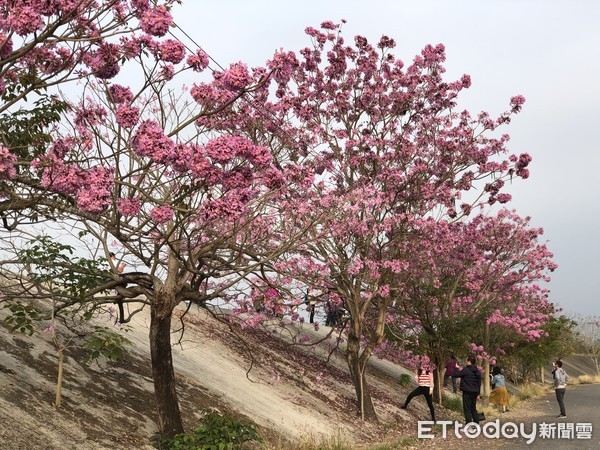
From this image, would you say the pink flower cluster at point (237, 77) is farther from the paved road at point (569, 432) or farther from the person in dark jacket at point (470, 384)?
the person in dark jacket at point (470, 384)

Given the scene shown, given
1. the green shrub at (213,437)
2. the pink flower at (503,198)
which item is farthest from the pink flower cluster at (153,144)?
Answer: the pink flower at (503,198)

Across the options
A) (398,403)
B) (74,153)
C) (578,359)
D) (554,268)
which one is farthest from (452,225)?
(578,359)

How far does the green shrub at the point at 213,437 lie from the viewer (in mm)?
9312

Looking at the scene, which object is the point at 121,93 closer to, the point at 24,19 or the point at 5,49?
the point at 5,49

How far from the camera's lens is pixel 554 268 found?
26.5 metres

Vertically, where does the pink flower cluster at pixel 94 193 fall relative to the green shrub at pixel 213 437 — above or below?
above

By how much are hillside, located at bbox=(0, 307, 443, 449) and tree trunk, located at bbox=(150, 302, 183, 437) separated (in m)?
0.40

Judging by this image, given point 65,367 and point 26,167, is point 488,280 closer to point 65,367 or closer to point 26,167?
point 65,367

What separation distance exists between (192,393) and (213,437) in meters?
3.87

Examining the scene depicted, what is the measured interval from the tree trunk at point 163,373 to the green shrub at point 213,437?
0.39 metres

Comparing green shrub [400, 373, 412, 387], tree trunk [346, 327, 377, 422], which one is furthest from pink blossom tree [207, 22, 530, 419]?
green shrub [400, 373, 412, 387]

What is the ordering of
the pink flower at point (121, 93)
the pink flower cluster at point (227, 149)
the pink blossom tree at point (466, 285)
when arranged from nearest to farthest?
the pink flower cluster at point (227, 149)
the pink flower at point (121, 93)
the pink blossom tree at point (466, 285)

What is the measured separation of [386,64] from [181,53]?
1056 centimetres

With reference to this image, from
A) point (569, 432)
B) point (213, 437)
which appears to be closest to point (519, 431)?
point (569, 432)
